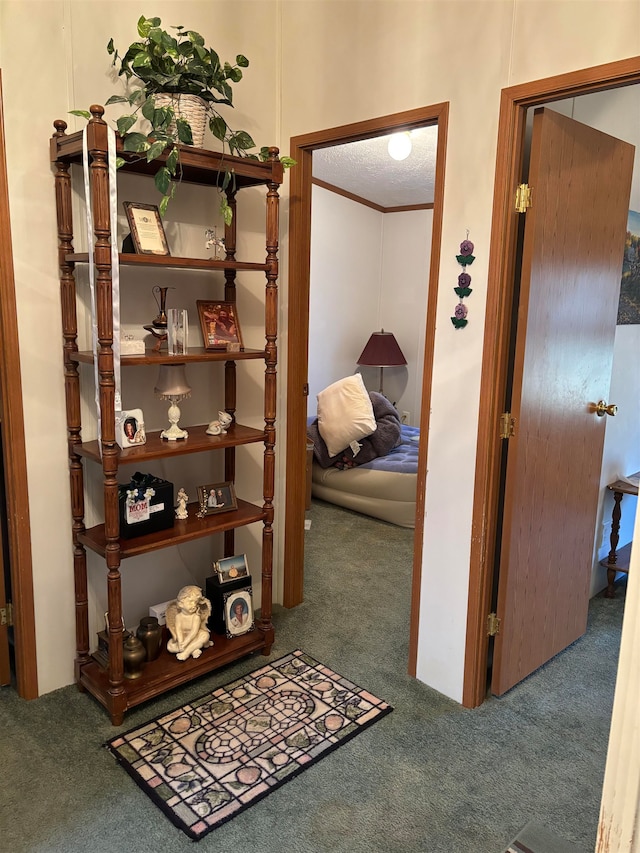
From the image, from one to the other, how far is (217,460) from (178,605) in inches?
26.2

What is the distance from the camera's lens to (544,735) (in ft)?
7.59

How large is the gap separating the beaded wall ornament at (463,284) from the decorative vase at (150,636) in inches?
62.7

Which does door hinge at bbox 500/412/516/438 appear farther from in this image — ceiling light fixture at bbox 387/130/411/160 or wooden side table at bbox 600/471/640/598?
ceiling light fixture at bbox 387/130/411/160

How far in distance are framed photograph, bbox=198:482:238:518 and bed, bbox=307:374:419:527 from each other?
189 centimetres

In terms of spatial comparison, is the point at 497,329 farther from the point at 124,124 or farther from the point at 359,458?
the point at 359,458

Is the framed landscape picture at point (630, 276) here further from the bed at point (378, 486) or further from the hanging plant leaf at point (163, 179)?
the hanging plant leaf at point (163, 179)

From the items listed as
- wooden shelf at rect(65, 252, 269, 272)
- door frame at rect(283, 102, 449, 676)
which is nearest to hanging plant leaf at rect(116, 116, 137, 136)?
wooden shelf at rect(65, 252, 269, 272)

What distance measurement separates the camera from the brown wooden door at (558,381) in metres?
2.29

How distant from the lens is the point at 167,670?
245 centimetres

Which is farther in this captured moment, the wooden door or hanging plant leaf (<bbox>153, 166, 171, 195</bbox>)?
the wooden door

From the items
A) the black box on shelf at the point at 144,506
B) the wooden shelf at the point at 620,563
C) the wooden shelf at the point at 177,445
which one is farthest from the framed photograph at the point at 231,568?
the wooden shelf at the point at 620,563

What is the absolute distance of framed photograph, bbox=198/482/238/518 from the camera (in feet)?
8.60

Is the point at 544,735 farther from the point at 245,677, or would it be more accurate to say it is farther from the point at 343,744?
the point at 245,677

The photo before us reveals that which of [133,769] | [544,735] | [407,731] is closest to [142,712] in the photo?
[133,769]
